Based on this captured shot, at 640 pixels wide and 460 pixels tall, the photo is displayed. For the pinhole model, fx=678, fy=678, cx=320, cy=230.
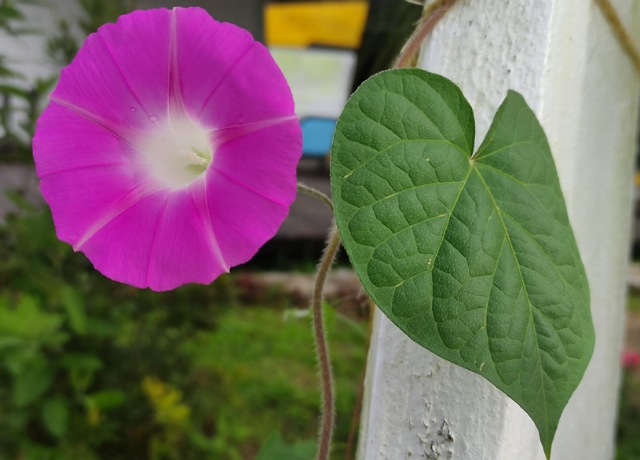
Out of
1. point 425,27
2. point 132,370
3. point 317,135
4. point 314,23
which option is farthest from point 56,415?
point 314,23

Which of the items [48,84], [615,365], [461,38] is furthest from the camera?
[48,84]

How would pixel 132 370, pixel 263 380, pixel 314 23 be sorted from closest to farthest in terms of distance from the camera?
1. pixel 132 370
2. pixel 263 380
3. pixel 314 23

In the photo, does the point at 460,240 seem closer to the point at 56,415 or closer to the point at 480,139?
the point at 480,139

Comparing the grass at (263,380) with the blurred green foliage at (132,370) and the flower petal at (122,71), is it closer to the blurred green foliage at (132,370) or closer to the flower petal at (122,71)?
the blurred green foliage at (132,370)

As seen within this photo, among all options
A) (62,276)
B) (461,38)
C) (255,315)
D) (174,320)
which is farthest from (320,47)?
(461,38)

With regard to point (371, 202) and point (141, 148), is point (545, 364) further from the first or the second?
point (141, 148)

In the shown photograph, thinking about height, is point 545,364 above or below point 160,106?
below

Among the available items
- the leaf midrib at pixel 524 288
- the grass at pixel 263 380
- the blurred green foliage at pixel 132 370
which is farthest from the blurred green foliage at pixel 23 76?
the leaf midrib at pixel 524 288
